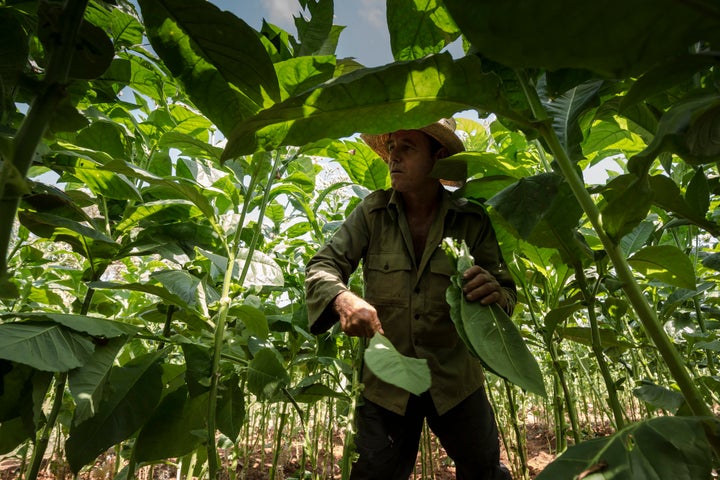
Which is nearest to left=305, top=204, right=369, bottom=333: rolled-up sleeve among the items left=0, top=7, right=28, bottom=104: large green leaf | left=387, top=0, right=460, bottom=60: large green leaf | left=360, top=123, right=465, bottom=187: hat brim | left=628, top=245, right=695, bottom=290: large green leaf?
left=360, top=123, right=465, bottom=187: hat brim

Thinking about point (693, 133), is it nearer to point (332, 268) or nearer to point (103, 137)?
point (332, 268)

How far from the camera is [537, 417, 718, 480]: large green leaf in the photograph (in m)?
0.54

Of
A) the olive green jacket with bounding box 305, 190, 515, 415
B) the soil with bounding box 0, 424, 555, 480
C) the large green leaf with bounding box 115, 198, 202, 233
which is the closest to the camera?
the large green leaf with bounding box 115, 198, 202, 233

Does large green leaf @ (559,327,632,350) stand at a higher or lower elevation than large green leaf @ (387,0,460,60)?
lower

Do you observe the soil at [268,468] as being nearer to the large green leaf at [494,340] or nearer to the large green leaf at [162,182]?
the large green leaf at [162,182]

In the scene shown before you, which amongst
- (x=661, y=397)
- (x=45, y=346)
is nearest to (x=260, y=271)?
(x=45, y=346)

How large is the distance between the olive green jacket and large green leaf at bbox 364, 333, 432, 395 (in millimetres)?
934

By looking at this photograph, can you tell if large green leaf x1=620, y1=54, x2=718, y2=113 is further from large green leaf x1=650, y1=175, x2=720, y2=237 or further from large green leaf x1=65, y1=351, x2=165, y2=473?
large green leaf x1=65, y1=351, x2=165, y2=473

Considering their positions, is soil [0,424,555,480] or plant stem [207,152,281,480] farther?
soil [0,424,555,480]

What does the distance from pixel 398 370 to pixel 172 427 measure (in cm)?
93

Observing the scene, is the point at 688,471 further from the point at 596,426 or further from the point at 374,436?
the point at 596,426

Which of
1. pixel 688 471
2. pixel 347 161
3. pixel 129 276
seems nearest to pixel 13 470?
pixel 129 276

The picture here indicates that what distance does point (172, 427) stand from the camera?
1209 millimetres

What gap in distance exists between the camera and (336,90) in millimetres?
724
